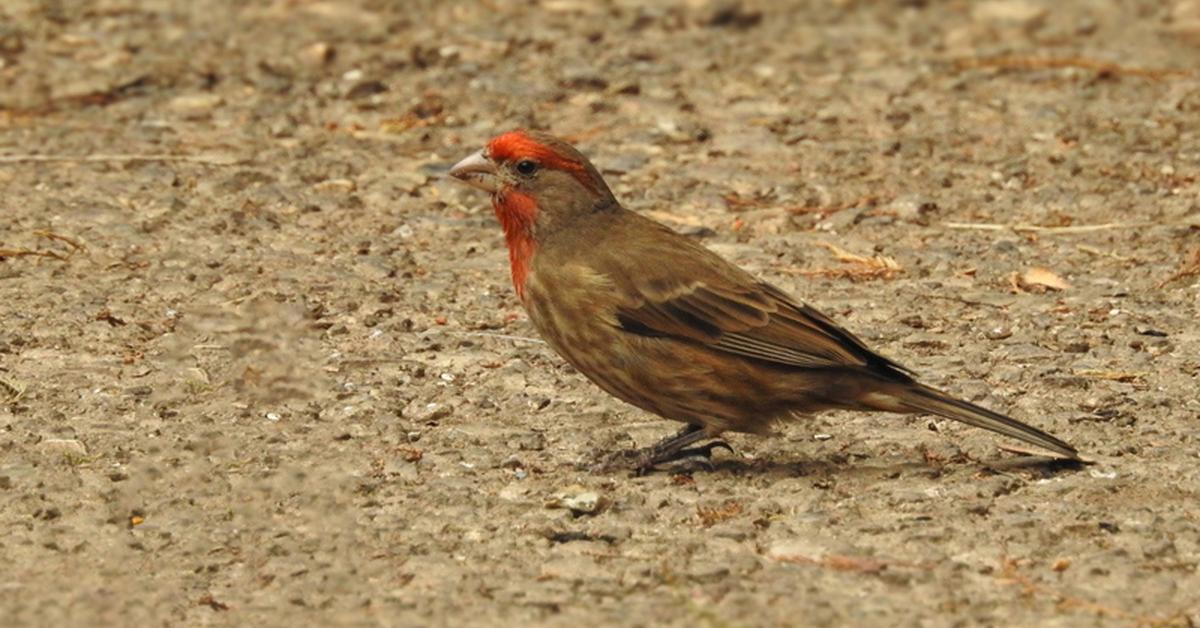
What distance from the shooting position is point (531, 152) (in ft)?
21.0

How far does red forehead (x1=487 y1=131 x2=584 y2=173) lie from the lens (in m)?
6.41

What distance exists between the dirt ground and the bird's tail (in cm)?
14

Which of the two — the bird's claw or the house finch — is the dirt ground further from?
the house finch

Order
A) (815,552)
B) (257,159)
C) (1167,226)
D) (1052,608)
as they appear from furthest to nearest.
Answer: (257,159)
(1167,226)
(815,552)
(1052,608)

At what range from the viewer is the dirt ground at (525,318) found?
5117 millimetres

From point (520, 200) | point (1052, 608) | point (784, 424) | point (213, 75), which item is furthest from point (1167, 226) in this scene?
point (213, 75)

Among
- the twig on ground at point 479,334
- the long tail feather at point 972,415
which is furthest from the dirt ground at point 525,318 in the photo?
the long tail feather at point 972,415

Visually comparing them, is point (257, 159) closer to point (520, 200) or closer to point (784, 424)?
point (520, 200)

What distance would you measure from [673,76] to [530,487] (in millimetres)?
4790

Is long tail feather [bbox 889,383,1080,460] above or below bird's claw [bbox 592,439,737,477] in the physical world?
above

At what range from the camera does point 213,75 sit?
1000 cm

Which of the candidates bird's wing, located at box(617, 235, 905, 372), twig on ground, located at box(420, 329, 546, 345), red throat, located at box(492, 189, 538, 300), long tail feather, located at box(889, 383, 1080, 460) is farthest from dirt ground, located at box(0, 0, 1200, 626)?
red throat, located at box(492, 189, 538, 300)

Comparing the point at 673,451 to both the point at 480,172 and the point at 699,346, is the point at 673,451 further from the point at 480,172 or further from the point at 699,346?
the point at 480,172

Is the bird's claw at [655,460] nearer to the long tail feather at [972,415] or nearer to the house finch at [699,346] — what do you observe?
the house finch at [699,346]
